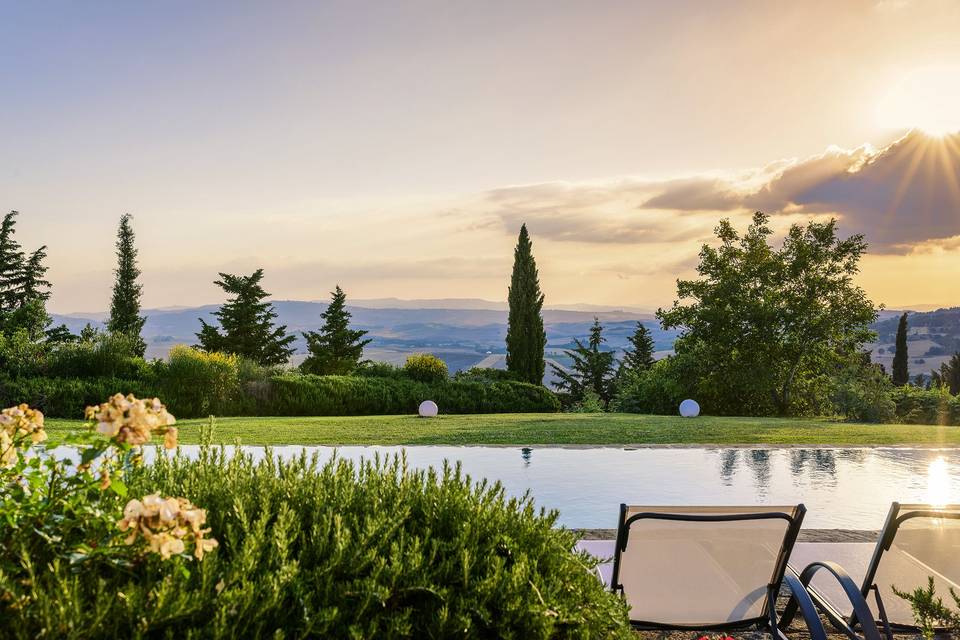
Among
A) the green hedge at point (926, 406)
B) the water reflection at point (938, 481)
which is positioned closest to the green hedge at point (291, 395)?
the green hedge at point (926, 406)

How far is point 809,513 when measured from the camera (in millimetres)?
6363

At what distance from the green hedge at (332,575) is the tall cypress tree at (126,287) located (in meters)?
35.8

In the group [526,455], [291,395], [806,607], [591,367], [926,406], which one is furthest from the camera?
[591,367]

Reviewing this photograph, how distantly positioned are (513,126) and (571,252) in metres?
16.2

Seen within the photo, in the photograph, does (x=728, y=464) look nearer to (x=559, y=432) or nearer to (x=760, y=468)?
(x=760, y=468)

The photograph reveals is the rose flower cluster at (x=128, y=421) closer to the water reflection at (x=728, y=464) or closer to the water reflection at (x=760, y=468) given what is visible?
the water reflection at (x=760, y=468)

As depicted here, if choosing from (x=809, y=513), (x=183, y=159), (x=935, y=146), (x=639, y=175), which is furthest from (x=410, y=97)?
(x=935, y=146)

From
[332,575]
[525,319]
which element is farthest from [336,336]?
[332,575]

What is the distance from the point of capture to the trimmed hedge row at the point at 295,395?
13602mm

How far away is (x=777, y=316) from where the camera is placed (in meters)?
18.0

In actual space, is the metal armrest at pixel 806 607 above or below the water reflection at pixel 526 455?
above

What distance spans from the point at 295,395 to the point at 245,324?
52.0 feet

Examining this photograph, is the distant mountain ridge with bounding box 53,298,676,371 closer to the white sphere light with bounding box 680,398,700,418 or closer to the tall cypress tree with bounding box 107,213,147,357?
the tall cypress tree with bounding box 107,213,147,357

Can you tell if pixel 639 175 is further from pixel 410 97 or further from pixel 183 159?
pixel 183 159
